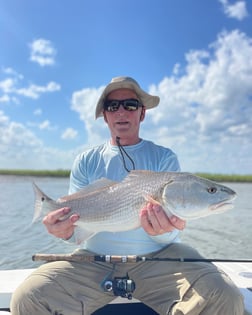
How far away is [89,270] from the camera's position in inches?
108

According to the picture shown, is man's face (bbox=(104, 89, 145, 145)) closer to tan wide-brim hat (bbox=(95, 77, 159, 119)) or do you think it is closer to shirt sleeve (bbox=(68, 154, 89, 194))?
tan wide-brim hat (bbox=(95, 77, 159, 119))

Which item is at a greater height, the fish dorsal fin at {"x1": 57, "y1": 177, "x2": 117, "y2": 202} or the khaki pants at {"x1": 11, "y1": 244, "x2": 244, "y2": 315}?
the fish dorsal fin at {"x1": 57, "y1": 177, "x2": 117, "y2": 202}

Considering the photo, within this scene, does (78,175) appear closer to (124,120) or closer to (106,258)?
(124,120)

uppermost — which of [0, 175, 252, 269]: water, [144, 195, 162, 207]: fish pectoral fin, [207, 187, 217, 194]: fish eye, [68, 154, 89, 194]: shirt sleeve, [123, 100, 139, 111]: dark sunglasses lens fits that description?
[123, 100, 139, 111]: dark sunglasses lens

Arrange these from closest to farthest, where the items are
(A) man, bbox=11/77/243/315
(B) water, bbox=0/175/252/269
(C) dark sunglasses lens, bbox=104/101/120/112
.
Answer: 1. (A) man, bbox=11/77/243/315
2. (C) dark sunglasses lens, bbox=104/101/120/112
3. (B) water, bbox=0/175/252/269

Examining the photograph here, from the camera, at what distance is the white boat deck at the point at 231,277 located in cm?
286

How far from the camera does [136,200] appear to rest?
7.97 feet

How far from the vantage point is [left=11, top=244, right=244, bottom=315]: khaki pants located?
2289 mm

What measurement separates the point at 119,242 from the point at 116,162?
2.18ft

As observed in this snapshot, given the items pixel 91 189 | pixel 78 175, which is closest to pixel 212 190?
pixel 91 189

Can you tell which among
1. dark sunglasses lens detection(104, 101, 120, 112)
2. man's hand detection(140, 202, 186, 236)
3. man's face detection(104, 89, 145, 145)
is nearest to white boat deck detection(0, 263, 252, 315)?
man's hand detection(140, 202, 186, 236)

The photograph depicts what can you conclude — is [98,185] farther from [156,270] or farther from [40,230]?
[40,230]

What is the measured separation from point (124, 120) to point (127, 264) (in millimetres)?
1165

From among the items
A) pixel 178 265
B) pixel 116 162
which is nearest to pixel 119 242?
pixel 178 265
